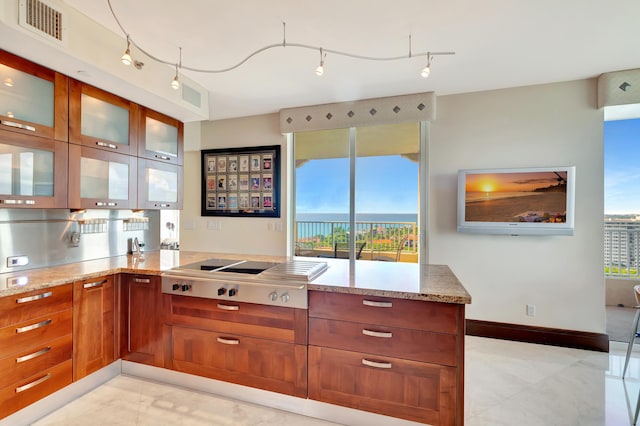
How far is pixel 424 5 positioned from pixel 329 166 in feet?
7.19

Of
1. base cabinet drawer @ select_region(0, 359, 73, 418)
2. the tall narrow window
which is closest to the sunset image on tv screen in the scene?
the tall narrow window

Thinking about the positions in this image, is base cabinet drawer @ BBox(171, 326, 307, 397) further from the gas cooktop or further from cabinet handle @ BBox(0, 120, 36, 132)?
cabinet handle @ BBox(0, 120, 36, 132)

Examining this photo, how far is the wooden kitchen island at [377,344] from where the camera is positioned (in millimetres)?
1568

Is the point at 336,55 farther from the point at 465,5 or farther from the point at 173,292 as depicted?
the point at 173,292

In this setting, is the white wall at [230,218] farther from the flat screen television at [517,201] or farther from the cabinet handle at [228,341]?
the flat screen television at [517,201]

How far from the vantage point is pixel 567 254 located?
2902 millimetres

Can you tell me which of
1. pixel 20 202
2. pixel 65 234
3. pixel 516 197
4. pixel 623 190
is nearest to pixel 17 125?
pixel 20 202

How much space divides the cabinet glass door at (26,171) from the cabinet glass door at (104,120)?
0.36 m

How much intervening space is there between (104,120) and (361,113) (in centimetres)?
249

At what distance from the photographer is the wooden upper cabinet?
2.14 meters

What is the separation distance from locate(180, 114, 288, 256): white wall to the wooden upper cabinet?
1611 mm

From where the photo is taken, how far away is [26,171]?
6.22ft

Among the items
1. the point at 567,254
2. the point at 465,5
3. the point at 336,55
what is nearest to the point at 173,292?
the point at 336,55

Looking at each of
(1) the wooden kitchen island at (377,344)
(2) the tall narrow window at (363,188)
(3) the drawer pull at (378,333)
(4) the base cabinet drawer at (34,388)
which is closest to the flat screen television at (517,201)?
(2) the tall narrow window at (363,188)
